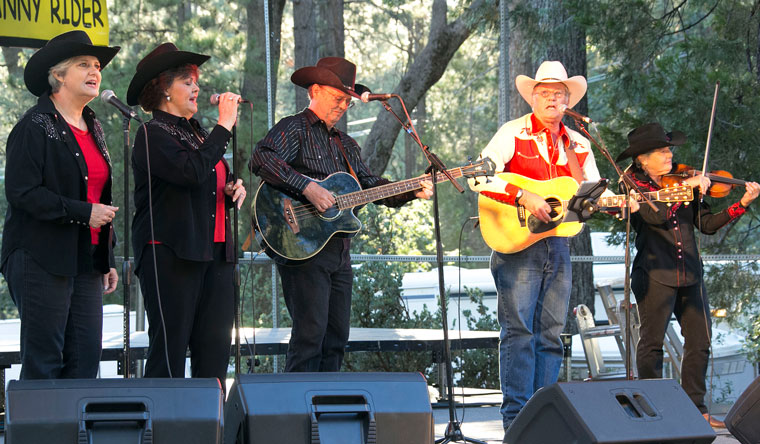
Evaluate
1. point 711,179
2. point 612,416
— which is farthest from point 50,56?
point 711,179

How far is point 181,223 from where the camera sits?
14.2ft

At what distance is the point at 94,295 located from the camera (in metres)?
4.31

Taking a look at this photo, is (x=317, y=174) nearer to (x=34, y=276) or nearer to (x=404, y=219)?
(x=34, y=276)

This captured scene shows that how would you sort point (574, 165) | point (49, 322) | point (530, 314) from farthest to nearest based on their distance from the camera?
point (574, 165) → point (530, 314) → point (49, 322)

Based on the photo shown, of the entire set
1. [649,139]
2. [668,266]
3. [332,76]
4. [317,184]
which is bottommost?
[668,266]

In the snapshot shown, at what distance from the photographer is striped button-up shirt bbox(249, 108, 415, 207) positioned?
4.88 metres

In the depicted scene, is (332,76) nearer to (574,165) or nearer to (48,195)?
(574,165)

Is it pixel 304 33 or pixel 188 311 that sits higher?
pixel 304 33

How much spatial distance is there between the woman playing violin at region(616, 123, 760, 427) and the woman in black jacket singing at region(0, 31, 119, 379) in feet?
10.6

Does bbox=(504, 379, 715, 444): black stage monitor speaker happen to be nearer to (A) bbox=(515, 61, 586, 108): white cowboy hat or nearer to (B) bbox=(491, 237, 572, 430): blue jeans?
(B) bbox=(491, 237, 572, 430): blue jeans

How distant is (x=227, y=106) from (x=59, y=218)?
86 cm

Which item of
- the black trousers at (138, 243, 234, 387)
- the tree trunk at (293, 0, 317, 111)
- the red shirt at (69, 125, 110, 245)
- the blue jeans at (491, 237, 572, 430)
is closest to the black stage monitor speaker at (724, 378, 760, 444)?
the blue jeans at (491, 237, 572, 430)

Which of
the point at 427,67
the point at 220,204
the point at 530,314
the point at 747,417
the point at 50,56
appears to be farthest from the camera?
the point at 427,67

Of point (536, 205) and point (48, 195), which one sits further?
point (536, 205)
